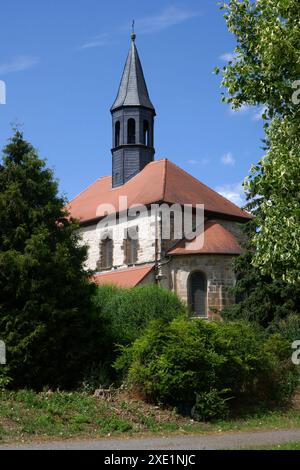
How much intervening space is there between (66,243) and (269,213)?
5.60m

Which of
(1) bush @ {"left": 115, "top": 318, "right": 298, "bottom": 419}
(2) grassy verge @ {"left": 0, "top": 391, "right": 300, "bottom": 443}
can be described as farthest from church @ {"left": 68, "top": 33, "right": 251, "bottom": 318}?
(2) grassy verge @ {"left": 0, "top": 391, "right": 300, "bottom": 443}

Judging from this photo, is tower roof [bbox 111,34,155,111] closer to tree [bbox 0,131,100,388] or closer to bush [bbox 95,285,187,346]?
bush [bbox 95,285,187,346]

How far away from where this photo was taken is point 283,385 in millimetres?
16844

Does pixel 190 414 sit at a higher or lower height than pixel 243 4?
lower

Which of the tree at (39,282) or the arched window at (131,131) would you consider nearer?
the tree at (39,282)

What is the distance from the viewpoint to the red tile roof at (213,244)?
34969 mm

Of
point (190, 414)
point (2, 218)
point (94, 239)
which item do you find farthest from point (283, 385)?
point (94, 239)

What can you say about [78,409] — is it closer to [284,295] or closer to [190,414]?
[190,414]

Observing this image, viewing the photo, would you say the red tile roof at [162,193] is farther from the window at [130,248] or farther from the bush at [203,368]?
the bush at [203,368]

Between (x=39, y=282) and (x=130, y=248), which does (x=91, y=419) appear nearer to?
(x=39, y=282)

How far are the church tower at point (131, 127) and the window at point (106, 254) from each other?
482cm

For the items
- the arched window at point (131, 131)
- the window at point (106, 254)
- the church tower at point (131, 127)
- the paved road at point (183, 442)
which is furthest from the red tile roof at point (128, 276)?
the paved road at point (183, 442)

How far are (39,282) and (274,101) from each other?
694cm

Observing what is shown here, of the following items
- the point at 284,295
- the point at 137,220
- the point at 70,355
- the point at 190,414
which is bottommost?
the point at 190,414
